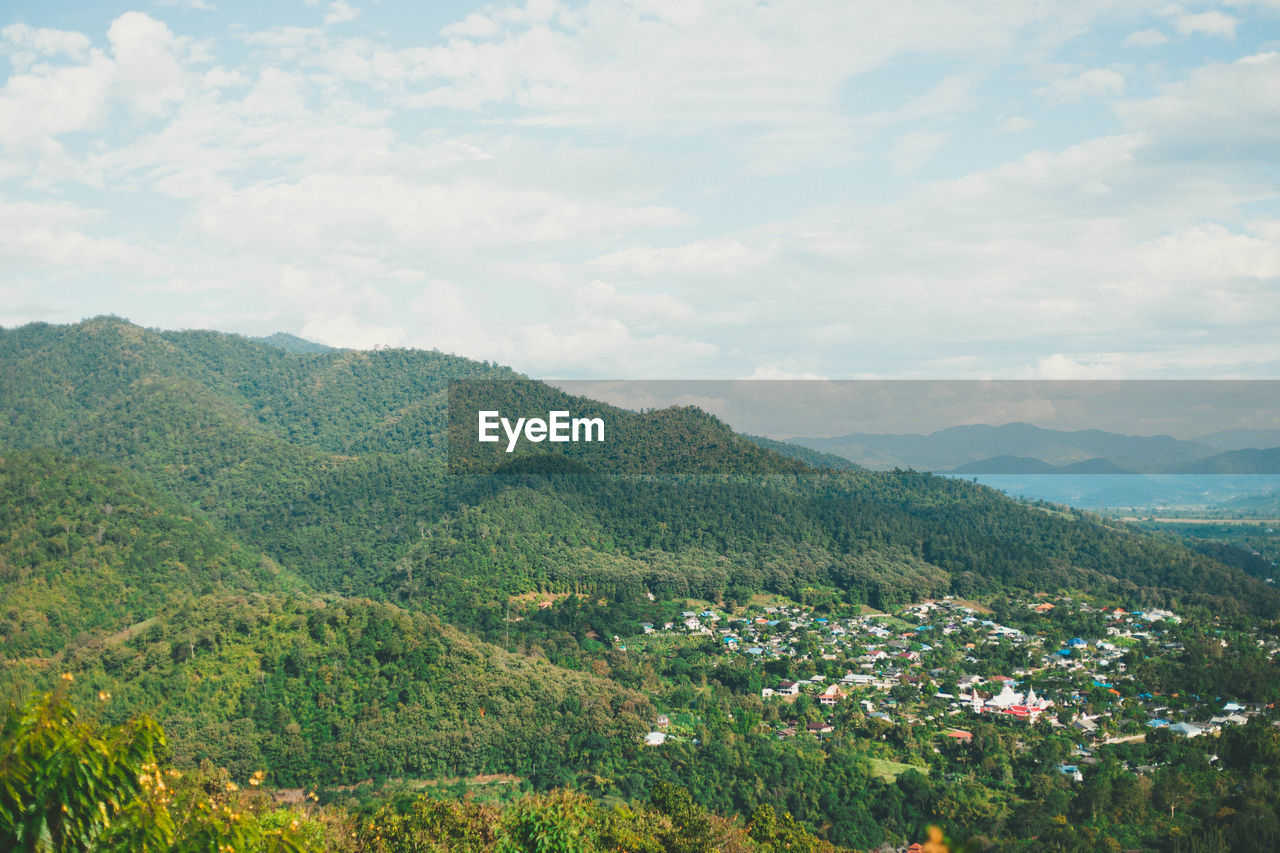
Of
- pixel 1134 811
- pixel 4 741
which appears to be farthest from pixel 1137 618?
pixel 4 741

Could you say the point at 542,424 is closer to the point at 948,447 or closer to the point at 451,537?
the point at 451,537

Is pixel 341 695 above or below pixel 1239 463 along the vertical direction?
below

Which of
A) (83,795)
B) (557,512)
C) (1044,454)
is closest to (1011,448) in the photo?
(1044,454)

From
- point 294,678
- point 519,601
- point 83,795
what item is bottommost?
point 519,601

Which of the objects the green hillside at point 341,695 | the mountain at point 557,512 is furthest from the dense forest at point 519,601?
the mountain at point 557,512

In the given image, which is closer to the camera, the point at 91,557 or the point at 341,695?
the point at 341,695

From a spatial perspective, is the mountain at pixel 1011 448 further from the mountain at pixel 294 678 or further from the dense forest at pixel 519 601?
the mountain at pixel 294 678

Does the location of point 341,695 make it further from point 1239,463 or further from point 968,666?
point 1239,463

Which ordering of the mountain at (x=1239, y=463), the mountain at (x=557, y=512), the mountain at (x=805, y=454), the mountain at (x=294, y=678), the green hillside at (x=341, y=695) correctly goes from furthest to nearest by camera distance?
1. the mountain at (x=1239, y=463)
2. the mountain at (x=805, y=454)
3. the mountain at (x=557, y=512)
4. the mountain at (x=294, y=678)
5. the green hillside at (x=341, y=695)
